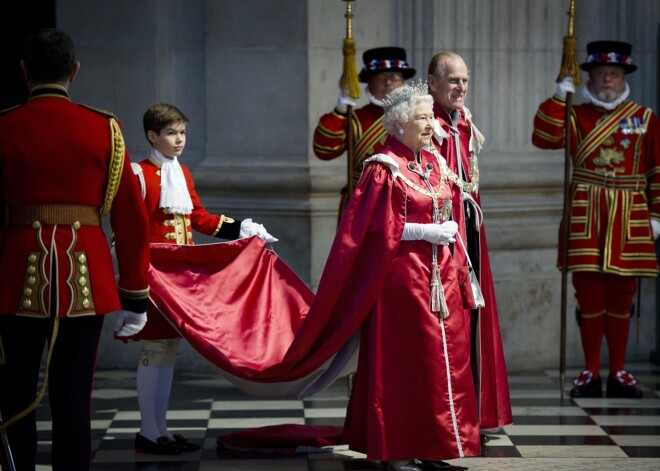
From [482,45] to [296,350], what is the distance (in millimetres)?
3571

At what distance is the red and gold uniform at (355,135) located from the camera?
26.1 feet

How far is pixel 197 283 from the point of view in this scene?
657 cm

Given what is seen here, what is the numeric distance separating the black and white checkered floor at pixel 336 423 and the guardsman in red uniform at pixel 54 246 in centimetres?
156

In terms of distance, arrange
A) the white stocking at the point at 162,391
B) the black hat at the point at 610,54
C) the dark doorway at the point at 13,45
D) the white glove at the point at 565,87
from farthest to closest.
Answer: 1. the dark doorway at the point at 13,45
2. the black hat at the point at 610,54
3. the white glove at the point at 565,87
4. the white stocking at the point at 162,391

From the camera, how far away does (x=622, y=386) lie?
8.18 m

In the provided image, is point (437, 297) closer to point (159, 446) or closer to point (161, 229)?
point (161, 229)

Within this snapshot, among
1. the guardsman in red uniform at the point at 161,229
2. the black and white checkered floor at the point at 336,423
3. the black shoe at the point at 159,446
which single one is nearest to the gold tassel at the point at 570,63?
the black and white checkered floor at the point at 336,423

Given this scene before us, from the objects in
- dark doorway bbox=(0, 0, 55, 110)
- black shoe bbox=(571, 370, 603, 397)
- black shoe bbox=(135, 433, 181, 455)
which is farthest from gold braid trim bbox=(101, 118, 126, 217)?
dark doorway bbox=(0, 0, 55, 110)

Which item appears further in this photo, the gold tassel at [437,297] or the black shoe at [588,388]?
the black shoe at [588,388]

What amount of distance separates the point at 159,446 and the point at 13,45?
11.9 ft

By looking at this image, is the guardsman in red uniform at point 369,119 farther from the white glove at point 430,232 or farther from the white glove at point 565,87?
the white glove at point 430,232

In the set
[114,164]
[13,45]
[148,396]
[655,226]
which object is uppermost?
[13,45]

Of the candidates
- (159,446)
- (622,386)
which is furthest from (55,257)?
(622,386)

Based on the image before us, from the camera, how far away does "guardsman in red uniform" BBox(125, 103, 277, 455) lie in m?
6.49
